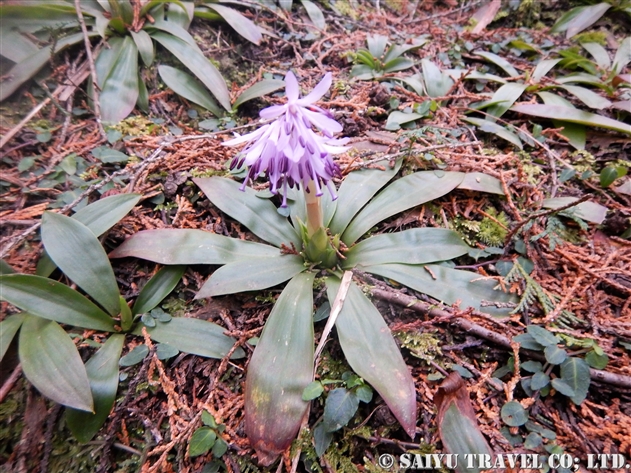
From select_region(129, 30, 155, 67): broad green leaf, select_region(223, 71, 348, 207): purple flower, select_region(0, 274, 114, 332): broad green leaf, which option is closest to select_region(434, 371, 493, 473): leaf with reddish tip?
select_region(223, 71, 348, 207): purple flower

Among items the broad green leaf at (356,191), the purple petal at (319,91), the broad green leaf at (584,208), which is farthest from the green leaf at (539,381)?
the purple petal at (319,91)

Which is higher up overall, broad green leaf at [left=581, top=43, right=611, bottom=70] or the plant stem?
broad green leaf at [left=581, top=43, right=611, bottom=70]

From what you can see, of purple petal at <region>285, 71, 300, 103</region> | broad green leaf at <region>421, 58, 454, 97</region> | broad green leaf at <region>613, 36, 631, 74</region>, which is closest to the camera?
purple petal at <region>285, 71, 300, 103</region>

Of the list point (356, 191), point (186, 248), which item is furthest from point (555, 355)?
point (186, 248)

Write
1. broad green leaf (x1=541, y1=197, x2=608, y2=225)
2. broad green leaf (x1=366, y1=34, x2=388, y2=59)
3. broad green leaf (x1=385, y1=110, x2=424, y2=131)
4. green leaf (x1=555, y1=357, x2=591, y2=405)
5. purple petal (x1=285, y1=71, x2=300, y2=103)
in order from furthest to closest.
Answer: broad green leaf (x1=366, y1=34, x2=388, y2=59) → broad green leaf (x1=385, y1=110, x2=424, y2=131) → broad green leaf (x1=541, y1=197, x2=608, y2=225) → green leaf (x1=555, y1=357, x2=591, y2=405) → purple petal (x1=285, y1=71, x2=300, y2=103)

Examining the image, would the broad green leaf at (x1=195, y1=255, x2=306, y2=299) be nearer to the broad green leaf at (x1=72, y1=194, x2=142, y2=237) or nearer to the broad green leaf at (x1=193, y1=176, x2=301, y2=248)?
the broad green leaf at (x1=193, y1=176, x2=301, y2=248)
